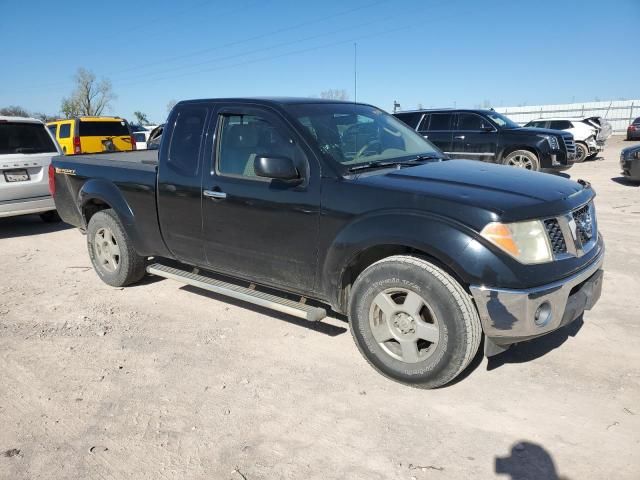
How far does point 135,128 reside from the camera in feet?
120

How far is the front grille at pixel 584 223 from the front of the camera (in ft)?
10.4

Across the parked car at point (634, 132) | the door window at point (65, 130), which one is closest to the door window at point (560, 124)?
the parked car at point (634, 132)

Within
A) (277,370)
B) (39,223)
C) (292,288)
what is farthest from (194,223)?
(39,223)

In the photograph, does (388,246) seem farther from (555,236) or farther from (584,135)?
(584,135)

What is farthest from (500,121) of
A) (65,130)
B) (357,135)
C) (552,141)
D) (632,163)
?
(65,130)

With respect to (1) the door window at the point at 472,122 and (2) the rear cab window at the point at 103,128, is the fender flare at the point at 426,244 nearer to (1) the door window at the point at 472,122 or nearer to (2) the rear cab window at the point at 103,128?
(1) the door window at the point at 472,122

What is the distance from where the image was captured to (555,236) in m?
2.96

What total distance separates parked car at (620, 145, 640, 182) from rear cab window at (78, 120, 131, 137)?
1410cm

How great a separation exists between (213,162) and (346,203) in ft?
4.41

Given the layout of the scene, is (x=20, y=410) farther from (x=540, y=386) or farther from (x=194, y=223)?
(x=540, y=386)

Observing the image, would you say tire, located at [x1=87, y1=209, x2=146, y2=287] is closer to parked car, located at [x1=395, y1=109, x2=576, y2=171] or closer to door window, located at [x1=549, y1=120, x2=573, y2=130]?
parked car, located at [x1=395, y1=109, x2=576, y2=171]

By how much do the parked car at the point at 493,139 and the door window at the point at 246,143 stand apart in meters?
8.04

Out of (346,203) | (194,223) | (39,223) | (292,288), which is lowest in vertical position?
(39,223)

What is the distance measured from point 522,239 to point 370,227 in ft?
2.95
